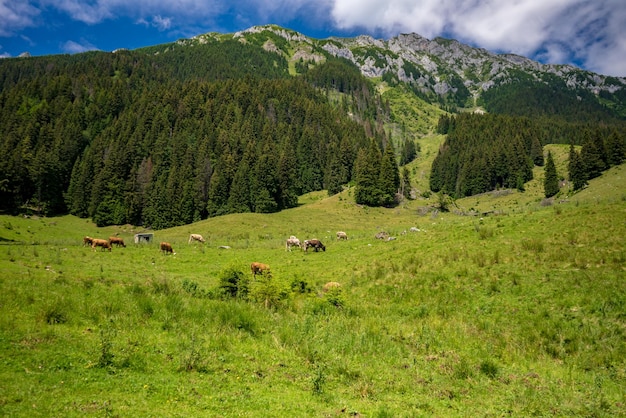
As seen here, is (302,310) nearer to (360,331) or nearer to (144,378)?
(360,331)

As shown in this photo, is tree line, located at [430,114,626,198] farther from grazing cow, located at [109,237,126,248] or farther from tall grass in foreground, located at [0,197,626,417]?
grazing cow, located at [109,237,126,248]

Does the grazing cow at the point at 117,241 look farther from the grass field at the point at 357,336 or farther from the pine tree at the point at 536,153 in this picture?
the pine tree at the point at 536,153

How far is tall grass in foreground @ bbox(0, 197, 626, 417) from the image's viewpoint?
7301 millimetres

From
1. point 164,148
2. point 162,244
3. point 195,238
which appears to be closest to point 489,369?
point 162,244

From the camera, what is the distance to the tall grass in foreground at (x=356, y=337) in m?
7.30

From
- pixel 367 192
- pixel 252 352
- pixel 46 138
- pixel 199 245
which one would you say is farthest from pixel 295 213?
pixel 46 138

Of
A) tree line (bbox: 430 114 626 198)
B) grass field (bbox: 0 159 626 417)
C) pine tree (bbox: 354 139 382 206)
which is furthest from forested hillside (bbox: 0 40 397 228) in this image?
grass field (bbox: 0 159 626 417)

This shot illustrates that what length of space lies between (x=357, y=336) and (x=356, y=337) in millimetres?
78

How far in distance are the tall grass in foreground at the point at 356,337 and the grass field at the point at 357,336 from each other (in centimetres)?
6

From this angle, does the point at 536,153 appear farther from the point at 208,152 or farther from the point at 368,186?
the point at 208,152

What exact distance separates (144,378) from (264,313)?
6.33 metres

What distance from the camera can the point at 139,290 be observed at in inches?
557

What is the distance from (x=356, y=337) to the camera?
39.7 feet

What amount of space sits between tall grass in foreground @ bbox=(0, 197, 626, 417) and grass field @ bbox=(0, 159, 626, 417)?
0.06 meters
